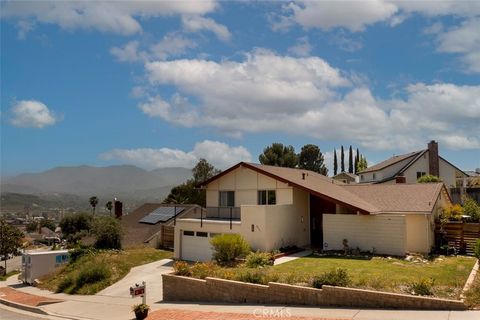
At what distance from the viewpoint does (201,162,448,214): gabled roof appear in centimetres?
2457

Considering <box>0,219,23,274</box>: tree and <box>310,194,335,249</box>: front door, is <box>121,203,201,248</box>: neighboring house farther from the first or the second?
<box>0,219,23,274</box>: tree

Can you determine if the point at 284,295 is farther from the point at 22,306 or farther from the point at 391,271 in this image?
the point at 22,306

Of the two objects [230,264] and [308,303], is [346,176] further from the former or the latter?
[308,303]

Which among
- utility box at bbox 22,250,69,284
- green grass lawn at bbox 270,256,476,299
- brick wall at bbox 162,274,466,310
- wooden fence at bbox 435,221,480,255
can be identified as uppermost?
wooden fence at bbox 435,221,480,255

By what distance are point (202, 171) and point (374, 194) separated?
149 feet

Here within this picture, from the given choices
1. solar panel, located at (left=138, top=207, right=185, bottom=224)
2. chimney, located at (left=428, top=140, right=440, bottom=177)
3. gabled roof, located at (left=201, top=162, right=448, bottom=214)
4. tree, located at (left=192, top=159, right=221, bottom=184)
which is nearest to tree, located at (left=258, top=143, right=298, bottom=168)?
tree, located at (left=192, top=159, right=221, bottom=184)

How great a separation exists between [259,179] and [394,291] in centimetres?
1565

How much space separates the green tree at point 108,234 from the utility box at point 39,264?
9.91 ft

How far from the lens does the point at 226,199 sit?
102 ft

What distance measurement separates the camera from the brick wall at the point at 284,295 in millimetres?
13180

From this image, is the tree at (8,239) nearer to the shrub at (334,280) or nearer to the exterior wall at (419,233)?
the exterior wall at (419,233)

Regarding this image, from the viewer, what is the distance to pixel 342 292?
14.3 meters

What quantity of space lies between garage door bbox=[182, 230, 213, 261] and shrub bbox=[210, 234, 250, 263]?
357cm

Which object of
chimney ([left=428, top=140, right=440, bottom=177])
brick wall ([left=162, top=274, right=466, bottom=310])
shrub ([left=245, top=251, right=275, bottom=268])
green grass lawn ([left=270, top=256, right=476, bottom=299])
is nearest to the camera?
brick wall ([left=162, top=274, right=466, bottom=310])
